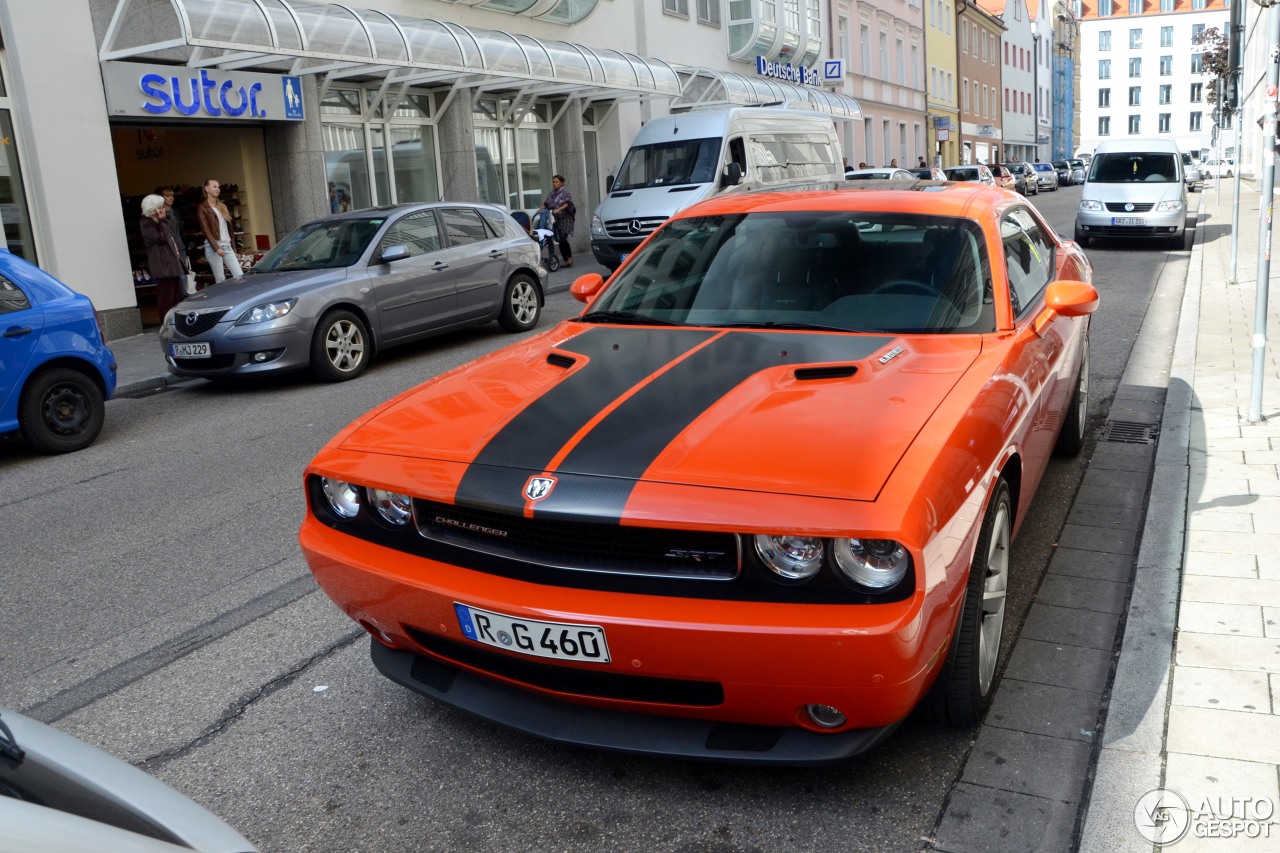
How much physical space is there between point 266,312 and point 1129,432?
7024 mm

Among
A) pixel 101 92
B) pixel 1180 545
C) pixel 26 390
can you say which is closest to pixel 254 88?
pixel 101 92

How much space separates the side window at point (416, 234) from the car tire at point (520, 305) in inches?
44.6

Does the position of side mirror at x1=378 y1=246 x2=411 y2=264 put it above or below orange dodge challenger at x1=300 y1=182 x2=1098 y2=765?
above

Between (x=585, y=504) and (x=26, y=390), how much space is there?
21.7 ft

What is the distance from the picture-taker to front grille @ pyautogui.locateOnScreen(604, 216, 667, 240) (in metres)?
17.1

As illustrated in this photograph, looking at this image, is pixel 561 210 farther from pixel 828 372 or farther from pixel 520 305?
pixel 828 372

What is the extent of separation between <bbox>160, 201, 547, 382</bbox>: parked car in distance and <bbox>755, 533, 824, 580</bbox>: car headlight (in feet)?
26.1

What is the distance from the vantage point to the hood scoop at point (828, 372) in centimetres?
334

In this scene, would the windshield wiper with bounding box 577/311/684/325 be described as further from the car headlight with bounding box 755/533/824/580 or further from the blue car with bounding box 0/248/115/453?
the blue car with bounding box 0/248/115/453

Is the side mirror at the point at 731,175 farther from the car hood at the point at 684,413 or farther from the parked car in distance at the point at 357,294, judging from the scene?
the car hood at the point at 684,413

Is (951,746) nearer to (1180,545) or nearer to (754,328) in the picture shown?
(754,328)

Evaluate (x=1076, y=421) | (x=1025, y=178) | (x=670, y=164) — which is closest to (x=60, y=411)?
(x=1076, y=421)

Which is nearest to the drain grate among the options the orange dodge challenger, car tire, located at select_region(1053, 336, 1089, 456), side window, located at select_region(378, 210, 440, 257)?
car tire, located at select_region(1053, 336, 1089, 456)

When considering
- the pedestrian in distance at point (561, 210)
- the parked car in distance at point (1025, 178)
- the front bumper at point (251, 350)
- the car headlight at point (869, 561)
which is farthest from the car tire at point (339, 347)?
the parked car in distance at point (1025, 178)
